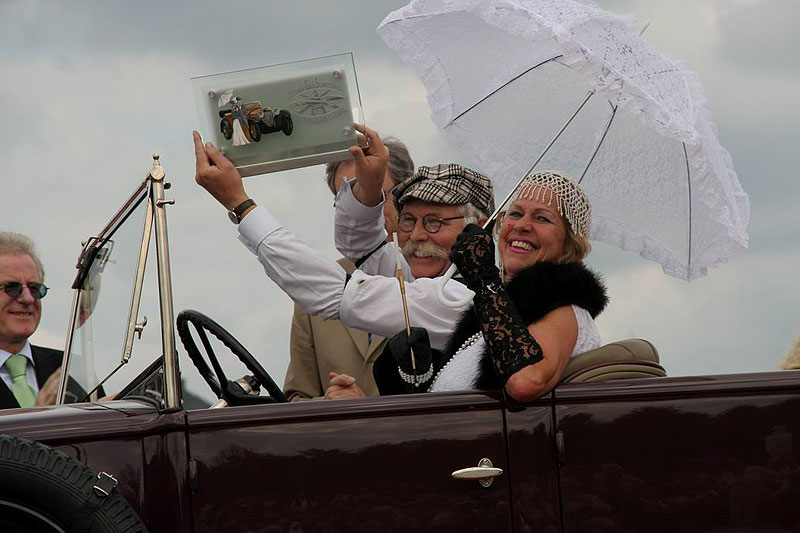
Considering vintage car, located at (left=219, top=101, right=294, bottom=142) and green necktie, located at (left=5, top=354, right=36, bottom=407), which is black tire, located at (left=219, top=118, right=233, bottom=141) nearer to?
vintage car, located at (left=219, top=101, right=294, bottom=142)

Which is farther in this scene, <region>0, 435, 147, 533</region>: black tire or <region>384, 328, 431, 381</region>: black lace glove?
<region>384, 328, 431, 381</region>: black lace glove

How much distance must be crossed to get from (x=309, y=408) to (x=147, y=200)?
742 mm

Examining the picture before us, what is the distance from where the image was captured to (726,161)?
388cm

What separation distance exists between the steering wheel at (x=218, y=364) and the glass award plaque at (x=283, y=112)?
20.2 inches

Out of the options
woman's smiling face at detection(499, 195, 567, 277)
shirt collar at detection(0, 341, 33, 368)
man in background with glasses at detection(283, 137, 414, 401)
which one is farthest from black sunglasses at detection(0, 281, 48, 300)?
woman's smiling face at detection(499, 195, 567, 277)

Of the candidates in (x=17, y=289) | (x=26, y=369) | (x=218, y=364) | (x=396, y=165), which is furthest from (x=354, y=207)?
(x=17, y=289)

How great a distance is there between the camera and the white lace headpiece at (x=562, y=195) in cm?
371

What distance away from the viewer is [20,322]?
4.60 metres

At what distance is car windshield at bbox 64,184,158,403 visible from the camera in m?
3.22

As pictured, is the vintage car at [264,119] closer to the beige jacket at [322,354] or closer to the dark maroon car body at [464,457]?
the dark maroon car body at [464,457]

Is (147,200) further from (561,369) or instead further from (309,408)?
(561,369)

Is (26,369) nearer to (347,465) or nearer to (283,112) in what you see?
(283,112)

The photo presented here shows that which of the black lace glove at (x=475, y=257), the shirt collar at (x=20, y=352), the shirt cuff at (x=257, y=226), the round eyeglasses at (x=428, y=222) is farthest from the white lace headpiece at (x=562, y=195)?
the shirt collar at (x=20, y=352)

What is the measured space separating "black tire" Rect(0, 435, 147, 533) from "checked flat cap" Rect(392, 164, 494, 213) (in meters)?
2.06
